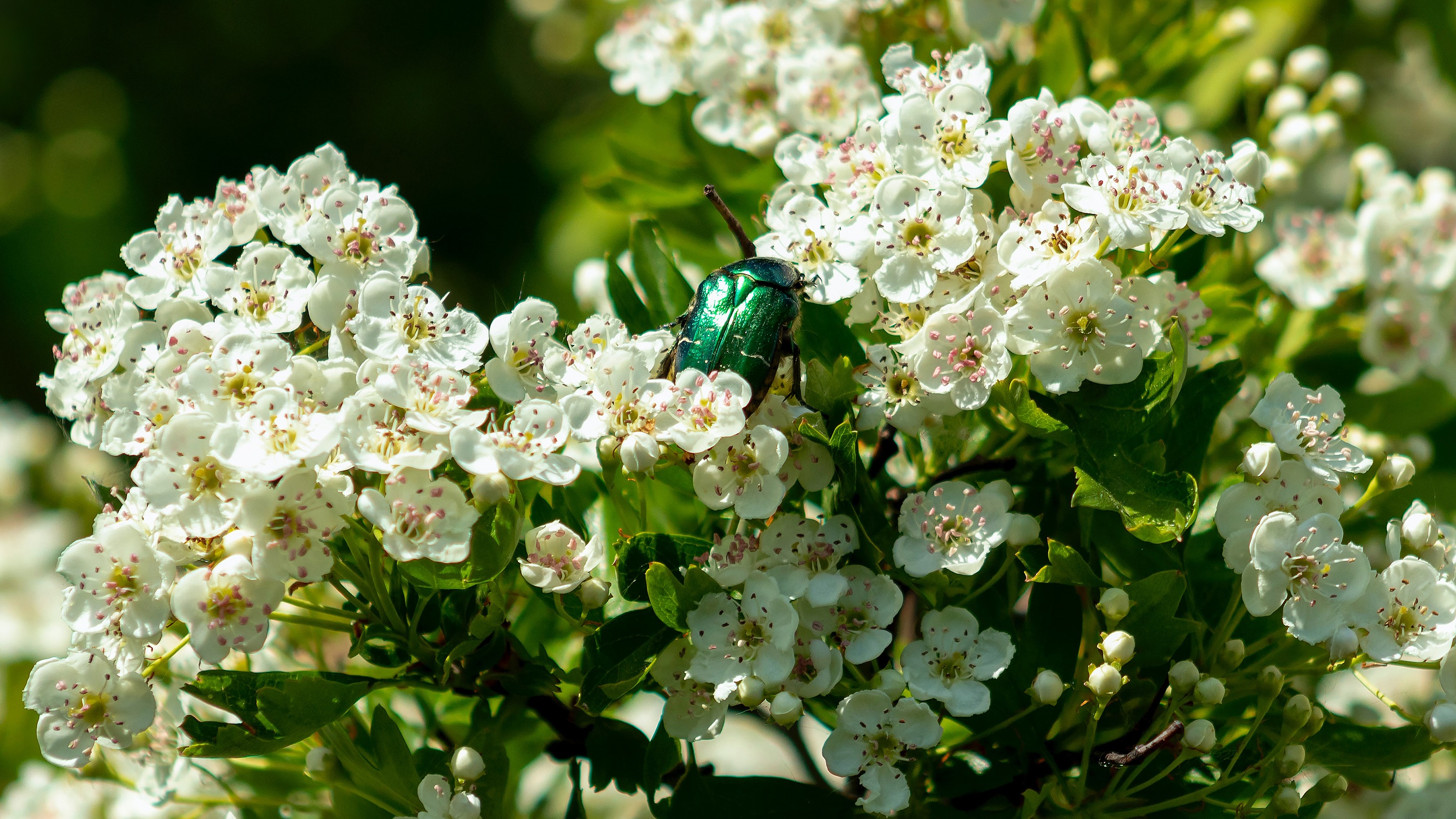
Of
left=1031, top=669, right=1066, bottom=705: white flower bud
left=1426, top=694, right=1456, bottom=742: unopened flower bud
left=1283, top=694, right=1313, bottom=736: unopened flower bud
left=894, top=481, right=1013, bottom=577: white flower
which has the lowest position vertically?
left=1426, top=694, right=1456, bottom=742: unopened flower bud

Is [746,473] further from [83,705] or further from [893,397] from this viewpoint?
[83,705]

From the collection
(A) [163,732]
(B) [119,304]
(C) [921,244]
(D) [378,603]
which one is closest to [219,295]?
(B) [119,304]

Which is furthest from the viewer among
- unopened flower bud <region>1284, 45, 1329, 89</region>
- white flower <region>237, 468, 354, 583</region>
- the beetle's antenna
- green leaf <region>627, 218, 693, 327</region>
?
unopened flower bud <region>1284, 45, 1329, 89</region>

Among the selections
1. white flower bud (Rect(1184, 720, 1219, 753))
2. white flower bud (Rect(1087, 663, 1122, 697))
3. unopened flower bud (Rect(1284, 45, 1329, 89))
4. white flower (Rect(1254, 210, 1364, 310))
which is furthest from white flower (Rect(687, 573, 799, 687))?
unopened flower bud (Rect(1284, 45, 1329, 89))

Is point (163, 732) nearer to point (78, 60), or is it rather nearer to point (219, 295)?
point (219, 295)


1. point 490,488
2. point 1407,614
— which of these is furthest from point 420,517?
point 1407,614

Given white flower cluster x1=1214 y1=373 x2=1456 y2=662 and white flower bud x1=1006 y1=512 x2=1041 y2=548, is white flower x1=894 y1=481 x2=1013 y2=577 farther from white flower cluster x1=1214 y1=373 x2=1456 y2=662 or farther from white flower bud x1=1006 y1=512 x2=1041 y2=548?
white flower cluster x1=1214 y1=373 x2=1456 y2=662
